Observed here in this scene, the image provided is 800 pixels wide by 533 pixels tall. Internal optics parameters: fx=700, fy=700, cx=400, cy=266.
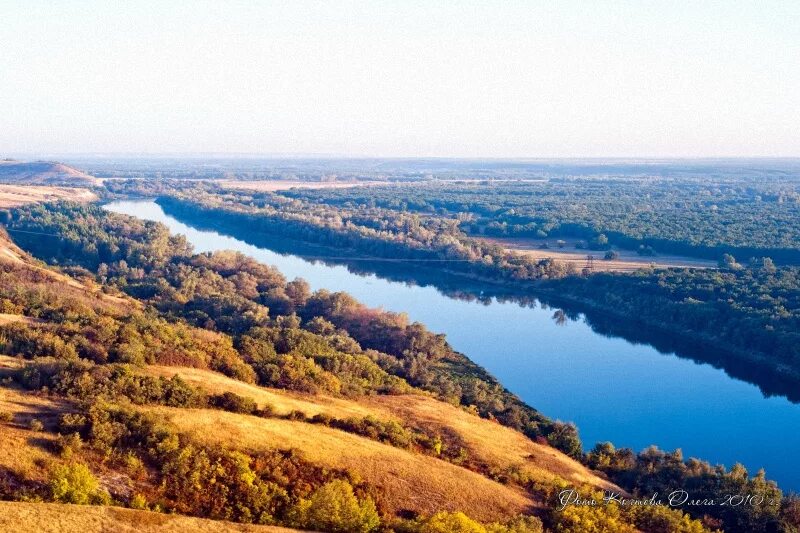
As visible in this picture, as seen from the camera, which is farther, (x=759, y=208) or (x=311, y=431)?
(x=759, y=208)

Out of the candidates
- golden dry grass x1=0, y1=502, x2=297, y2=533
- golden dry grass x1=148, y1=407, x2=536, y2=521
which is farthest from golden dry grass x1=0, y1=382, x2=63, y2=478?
golden dry grass x1=148, y1=407, x2=536, y2=521

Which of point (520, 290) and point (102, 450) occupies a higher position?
point (102, 450)

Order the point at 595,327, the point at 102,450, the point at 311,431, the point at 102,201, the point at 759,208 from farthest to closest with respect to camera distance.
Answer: the point at 102,201
the point at 759,208
the point at 595,327
the point at 311,431
the point at 102,450

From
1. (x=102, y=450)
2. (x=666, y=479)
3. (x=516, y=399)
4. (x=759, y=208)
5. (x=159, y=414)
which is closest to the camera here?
(x=102, y=450)

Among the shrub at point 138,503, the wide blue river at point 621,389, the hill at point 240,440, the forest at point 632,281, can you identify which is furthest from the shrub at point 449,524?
the forest at point 632,281

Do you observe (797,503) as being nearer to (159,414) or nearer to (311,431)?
(311,431)

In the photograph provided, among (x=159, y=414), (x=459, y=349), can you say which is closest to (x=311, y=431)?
(x=159, y=414)
